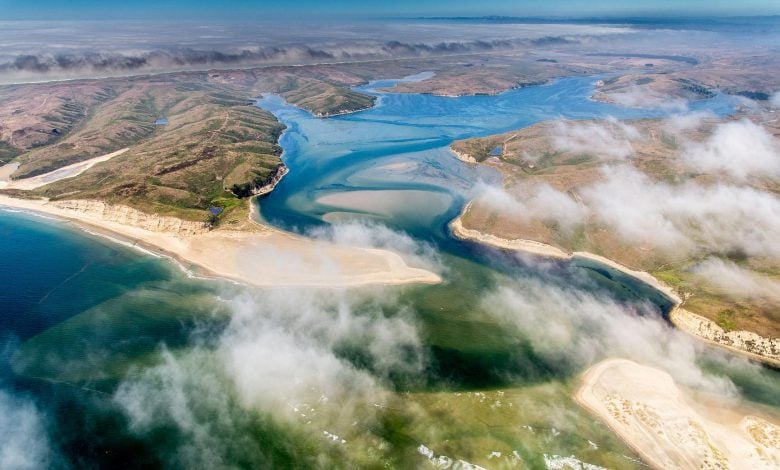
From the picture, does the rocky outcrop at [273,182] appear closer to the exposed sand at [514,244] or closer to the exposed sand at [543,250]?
the exposed sand at [543,250]

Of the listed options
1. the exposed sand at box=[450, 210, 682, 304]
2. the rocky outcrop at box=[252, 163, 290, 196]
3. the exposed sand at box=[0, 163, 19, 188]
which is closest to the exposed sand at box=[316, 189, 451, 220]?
the exposed sand at box=[450, 210, 682, 304]

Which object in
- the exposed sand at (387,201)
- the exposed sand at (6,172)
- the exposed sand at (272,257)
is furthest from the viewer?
the exposed sand at (6,172)

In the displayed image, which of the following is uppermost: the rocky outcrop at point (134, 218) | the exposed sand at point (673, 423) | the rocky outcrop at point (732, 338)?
the rocky outcrop at point (134, 218)

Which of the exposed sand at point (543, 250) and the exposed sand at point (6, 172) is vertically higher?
the exposed sand at point (6, 172)

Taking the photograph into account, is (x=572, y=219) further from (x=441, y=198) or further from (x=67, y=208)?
(x=67, y=208)

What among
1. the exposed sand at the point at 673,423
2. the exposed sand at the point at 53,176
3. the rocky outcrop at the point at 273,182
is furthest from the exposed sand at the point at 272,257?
the exposed sand at the point at 53,176

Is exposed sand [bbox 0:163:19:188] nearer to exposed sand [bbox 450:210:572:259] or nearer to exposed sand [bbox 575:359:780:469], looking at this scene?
exposed sand [bbox 450:210:572:259]

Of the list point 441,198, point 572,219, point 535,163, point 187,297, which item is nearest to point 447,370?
point 187,297

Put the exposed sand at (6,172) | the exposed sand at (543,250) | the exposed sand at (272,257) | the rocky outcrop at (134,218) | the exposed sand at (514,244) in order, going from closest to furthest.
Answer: the exposed sand at (272,257)
the exposed sand at (543,250)
the exposed sand at (514,244)
the rocky outcrop at (134,218)
the exposed sand at (6,172)
